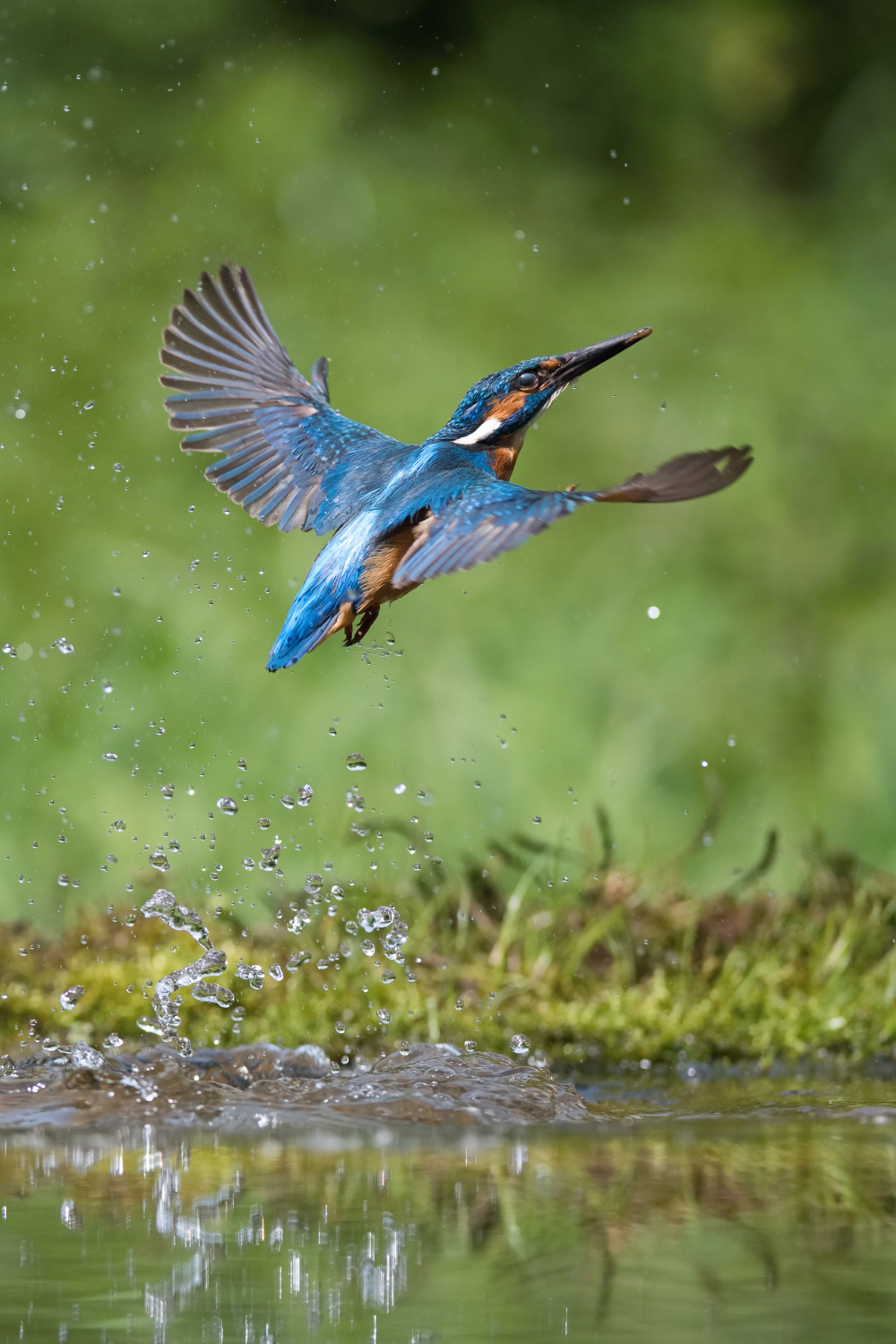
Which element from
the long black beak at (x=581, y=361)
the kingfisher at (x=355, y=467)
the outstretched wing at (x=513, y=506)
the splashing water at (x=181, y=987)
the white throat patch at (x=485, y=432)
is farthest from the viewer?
the splashing water at (x=181, y=987)

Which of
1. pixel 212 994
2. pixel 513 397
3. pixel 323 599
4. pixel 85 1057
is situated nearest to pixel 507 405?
pixel 513 397

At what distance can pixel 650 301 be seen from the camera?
631 centimetres

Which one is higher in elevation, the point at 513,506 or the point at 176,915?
the point at 513,506

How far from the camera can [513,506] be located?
223 centimetres

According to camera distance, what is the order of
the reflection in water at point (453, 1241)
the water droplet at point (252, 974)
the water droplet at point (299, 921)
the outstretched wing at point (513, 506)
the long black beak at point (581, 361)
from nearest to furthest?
1. the reflection in water at point (453, 1241)
2. the outstretched wing at point (513, 506)
3. the long black beak at point (581, 361)
4. the water droplet at point (252, 974)
5. the water droplet at point (299, 921)

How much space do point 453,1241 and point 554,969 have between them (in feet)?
7.16

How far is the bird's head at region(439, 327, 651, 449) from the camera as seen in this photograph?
2588mm

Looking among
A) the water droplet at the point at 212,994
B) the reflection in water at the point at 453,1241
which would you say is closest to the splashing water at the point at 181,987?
the water droplet at the point at 212,994

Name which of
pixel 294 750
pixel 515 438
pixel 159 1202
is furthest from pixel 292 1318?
pixel 294 750

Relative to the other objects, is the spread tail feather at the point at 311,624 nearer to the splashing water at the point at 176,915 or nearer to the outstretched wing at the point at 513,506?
the outstretched wing at the point at 513,506

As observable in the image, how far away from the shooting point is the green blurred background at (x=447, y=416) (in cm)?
502

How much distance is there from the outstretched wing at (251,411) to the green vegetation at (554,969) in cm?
119

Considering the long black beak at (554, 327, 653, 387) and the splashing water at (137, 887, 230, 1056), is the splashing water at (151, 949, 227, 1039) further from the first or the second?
the long black beak at (554, 327, 653, 387)

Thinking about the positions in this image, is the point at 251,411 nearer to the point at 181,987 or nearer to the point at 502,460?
the point at 502,460
